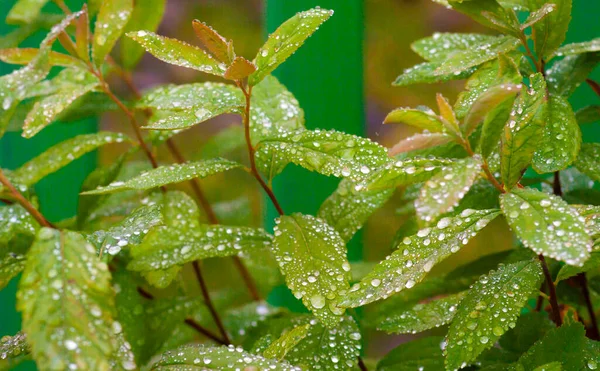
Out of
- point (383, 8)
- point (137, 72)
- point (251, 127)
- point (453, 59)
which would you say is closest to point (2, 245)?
point (251, 127)

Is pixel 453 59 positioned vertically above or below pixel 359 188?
above

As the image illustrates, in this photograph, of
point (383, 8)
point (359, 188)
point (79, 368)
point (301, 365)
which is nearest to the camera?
point (79, 368)

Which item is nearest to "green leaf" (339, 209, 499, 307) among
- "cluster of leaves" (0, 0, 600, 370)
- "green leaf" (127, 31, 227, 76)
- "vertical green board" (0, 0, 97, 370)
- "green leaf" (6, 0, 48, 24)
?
"cluster of leaves" (0, 0, 600, 370)

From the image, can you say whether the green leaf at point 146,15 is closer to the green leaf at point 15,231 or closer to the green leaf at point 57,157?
the green leaf at point 57,157

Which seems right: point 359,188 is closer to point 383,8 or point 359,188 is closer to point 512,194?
point 512,194

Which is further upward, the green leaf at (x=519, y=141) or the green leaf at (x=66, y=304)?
the green leaf at (x=519, y=141)

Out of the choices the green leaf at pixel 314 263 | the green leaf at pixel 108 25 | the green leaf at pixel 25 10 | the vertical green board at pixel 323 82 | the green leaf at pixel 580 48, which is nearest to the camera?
the green leaf at pixel 314 263

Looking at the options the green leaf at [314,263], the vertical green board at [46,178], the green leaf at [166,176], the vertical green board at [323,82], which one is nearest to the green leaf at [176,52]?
the green leaf at [166,176]
